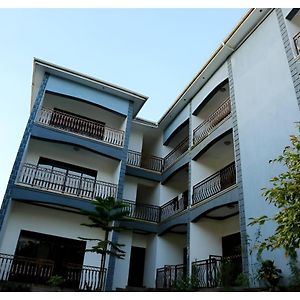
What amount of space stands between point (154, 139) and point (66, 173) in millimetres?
7686

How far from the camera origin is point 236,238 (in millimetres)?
13352

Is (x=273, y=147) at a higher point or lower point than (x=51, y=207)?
higher

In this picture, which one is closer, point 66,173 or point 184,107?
point 66,173

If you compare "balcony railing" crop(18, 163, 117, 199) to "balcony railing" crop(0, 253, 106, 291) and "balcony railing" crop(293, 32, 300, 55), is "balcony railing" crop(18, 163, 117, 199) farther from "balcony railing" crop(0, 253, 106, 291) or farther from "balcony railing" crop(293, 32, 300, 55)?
"balcony railing" crop(293, 32, 300, 55)

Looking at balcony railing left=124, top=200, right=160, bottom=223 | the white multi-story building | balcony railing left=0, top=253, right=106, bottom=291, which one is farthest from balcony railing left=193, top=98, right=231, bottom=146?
balcony railing left=0, top=253, right=106, bottom=291

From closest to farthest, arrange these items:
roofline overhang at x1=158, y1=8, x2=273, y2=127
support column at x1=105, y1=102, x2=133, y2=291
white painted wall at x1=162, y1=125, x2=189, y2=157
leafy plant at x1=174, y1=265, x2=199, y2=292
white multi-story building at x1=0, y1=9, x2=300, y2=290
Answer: white multi-story building at x1=0, y1=9, x2=300, y2=290
leafy plant at x1=174, y1=265, x2=199, y2=292
roofline overhang at x1=158, y1=8, x2=273, y2=127
support column at x1=105, y1=102, x2=133, y2=291
white painted wall at x1=162, y1=125, x2=189, y2=157

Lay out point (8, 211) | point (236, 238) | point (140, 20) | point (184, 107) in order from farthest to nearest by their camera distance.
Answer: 1. point (184, 107)
2. point (236, 238)
3. point (8, 211)
4. point (140, 20)

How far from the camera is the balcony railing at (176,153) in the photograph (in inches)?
710

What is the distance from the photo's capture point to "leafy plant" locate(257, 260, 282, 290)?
8203mm

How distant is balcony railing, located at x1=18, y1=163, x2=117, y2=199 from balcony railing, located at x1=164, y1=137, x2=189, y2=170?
4.70 m

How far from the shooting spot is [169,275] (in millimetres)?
13984

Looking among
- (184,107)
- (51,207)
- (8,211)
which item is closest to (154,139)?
(184,107)

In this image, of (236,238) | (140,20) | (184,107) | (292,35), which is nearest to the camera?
(140,20)

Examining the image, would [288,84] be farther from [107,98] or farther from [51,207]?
[51,207]
